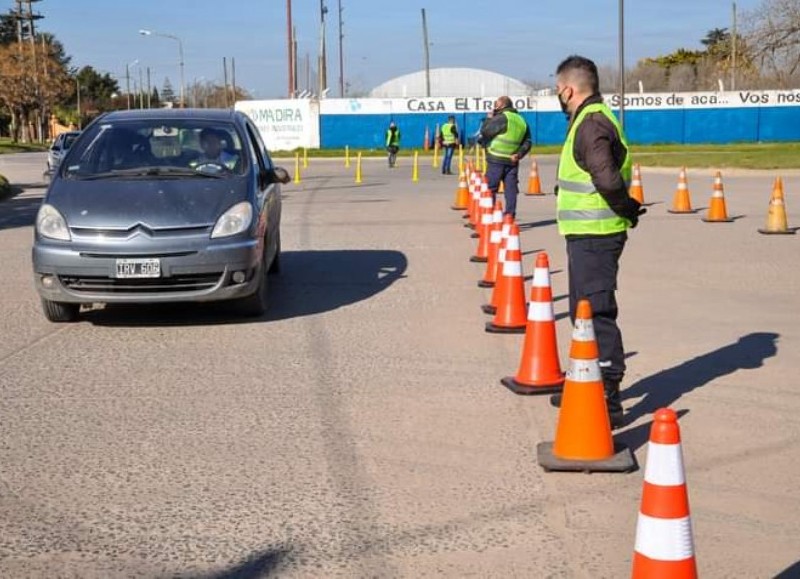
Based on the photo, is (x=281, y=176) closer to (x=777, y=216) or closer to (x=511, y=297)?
(x=511, y=297)

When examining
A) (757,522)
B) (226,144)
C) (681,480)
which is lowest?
(757,522)

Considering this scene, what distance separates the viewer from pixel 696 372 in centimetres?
780

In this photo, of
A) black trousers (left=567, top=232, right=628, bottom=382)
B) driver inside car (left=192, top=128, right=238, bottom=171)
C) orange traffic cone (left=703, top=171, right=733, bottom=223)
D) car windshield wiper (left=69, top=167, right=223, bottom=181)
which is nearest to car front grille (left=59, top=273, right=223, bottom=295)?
car windshield wiper (left=69, top=167, right=223, bottom=181)

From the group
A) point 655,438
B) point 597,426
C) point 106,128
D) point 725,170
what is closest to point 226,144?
point 106,128

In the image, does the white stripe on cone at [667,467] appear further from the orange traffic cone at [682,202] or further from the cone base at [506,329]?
the orange traffic cone at [682,202]

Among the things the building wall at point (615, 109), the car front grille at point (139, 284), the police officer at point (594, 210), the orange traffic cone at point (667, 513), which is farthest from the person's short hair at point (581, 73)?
the building wall at point (615, 109)

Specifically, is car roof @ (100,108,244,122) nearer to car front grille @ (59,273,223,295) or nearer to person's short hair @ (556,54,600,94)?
car front grille @ (59,273,223,295)

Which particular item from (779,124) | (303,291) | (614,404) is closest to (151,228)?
(303,291)

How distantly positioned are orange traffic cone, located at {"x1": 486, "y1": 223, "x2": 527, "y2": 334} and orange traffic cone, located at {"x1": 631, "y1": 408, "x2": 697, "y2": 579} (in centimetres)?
537

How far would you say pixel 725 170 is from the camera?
32812mm

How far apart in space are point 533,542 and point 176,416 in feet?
9.06

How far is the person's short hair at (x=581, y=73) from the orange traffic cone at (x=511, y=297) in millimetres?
2654

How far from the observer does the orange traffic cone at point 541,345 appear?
7.07 metres

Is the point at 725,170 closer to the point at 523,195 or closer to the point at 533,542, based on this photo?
the point at 523,195
